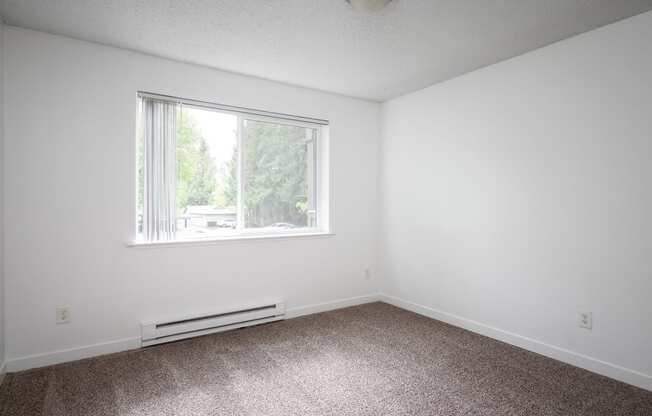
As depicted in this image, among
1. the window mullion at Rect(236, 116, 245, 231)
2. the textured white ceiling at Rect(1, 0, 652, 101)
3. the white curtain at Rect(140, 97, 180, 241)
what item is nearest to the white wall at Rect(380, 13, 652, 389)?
the textured white ceiling at Rect(1, 0, 652, 101)

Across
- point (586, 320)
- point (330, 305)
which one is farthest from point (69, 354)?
point (586, 320)

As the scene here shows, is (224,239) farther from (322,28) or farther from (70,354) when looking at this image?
(322,28)

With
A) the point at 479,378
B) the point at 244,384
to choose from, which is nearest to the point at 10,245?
the point at 244,384

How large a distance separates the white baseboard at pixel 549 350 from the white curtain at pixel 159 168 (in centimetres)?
276

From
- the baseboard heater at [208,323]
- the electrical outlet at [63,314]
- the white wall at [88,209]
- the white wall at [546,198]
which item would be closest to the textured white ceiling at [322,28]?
the white wall at [88,209]

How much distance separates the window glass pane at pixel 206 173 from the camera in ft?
11.0

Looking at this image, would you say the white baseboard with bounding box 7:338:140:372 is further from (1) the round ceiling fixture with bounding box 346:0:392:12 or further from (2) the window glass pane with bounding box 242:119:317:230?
(1) the round ceiling fixture with bounding box 346:0:392:12

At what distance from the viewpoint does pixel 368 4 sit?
2213 mm

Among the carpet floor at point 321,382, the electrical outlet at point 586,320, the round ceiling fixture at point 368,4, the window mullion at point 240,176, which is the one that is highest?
the round ceiling fixture at point 368,4

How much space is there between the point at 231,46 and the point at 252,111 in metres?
0.81

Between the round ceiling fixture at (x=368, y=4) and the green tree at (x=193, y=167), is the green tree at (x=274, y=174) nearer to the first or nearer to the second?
the green tree at (x=193, y=167)

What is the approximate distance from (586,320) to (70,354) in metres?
3.86

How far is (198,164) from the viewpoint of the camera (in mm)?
3426

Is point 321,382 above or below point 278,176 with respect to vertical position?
below
